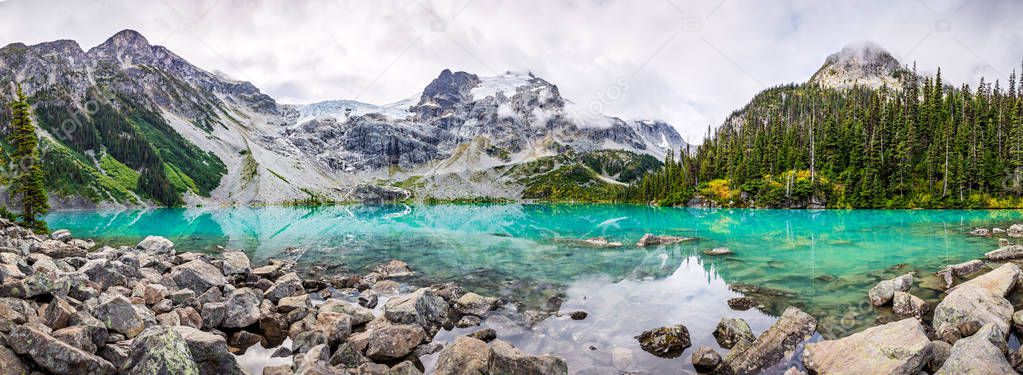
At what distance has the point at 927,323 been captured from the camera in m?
14.3

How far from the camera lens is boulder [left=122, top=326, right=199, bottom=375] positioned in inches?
343

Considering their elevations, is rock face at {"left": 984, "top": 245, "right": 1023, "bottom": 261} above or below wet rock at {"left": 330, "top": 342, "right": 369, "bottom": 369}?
above

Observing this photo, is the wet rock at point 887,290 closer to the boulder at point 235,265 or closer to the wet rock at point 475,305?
the wet rock at point 475,305

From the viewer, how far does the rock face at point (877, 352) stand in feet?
32.6

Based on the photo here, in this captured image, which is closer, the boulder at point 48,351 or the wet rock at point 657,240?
the boulder at point 48,351

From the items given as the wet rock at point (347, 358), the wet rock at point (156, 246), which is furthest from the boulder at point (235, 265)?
the wet rock at point (347, 358)

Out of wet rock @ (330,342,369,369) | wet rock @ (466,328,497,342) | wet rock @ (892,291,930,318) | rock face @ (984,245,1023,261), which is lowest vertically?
wet rock @ (466,328,497,342)

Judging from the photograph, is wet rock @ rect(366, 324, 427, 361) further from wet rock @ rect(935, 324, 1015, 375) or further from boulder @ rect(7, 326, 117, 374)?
wet rock @ rect(935, 324, 1015, 375)

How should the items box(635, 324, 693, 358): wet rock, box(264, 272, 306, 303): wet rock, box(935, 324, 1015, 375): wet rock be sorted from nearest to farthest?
box(935, 324, 1015, 375): wet rock
box(635, 324, 693, 358): wet rock
box(264, 272, 306, 303): wet rock

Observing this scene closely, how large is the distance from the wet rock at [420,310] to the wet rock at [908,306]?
16.4 m

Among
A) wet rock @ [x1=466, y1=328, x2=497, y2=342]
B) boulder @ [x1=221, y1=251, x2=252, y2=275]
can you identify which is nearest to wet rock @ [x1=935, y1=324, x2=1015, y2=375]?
wet rock @ [x1=466, y1=328, x2=497, y2=342]

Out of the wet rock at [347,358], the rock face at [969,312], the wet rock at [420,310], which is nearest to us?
the wet rock at [347,358]

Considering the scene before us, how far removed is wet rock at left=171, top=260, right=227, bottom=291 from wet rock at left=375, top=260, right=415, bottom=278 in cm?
898

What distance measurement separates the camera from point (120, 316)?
38.2ft
